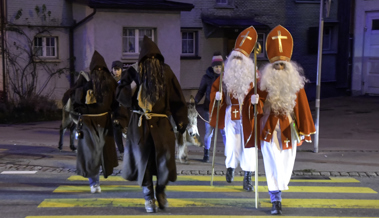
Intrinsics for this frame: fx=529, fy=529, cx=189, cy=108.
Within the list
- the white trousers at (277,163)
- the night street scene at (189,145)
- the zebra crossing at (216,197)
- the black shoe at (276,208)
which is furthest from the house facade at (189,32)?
the black shoe at (276,208)

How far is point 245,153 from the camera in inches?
287

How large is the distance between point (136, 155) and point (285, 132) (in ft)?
5.71

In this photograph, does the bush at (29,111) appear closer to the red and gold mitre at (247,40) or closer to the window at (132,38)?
the window at (132,38)

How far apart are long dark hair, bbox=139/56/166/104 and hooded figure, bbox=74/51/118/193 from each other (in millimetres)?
1099

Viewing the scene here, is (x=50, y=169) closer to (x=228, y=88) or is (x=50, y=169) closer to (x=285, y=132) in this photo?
(x=228, y=88)

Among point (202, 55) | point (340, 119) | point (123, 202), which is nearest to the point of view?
point (123, 202)

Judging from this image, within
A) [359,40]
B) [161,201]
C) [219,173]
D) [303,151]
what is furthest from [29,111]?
[359,40]

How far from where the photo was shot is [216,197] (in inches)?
275

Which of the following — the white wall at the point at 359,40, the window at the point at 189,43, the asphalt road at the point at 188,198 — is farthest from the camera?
the window at the point at 189,43

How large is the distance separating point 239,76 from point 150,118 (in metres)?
1.80

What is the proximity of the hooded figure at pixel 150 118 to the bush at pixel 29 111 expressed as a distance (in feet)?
33.8

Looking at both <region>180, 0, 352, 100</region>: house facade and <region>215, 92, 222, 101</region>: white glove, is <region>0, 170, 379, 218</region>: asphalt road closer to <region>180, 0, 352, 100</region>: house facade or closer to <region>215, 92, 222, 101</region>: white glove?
<region>215, 92, 222, 101</region>: white glove

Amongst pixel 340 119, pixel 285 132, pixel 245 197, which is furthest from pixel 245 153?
pixel 340 119

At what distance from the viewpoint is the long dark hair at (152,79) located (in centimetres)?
602
